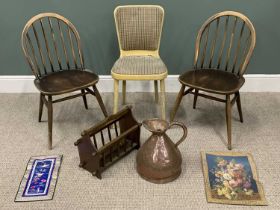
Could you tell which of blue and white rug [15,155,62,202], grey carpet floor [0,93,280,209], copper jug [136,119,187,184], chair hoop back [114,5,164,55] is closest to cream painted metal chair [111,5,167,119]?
chair hoop back [114,5,164,55]

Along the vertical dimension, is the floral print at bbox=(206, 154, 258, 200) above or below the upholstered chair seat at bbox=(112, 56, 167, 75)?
below

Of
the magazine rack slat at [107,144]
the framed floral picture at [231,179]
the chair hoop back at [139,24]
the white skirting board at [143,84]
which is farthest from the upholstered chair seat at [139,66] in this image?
the framed floral picture at [231,179]

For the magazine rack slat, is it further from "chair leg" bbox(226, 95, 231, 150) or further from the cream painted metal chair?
"chair leg" bbox(226, 95, 231, 150)

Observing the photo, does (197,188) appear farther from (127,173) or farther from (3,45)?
(3,45)

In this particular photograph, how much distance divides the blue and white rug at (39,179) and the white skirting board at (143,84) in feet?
3.16

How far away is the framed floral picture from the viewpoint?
1.77m

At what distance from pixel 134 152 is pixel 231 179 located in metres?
0.63

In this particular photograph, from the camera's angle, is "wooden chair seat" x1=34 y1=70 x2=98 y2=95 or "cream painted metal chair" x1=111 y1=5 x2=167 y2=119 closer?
"wooden chair seat" x1=34 y1=70 x2=98 y2=95

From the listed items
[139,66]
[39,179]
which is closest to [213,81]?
[139,66]

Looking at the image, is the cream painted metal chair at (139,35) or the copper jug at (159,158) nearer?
the copper jug at (159,158)

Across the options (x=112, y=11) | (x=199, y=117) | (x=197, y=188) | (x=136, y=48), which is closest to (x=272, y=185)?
(x=197, y=188)

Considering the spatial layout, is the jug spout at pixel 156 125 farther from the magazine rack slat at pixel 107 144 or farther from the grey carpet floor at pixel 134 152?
the grey carpet floor at pixel 134 152

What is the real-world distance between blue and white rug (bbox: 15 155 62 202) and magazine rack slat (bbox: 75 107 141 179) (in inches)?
7.3

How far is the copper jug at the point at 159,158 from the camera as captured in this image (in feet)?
5.97
